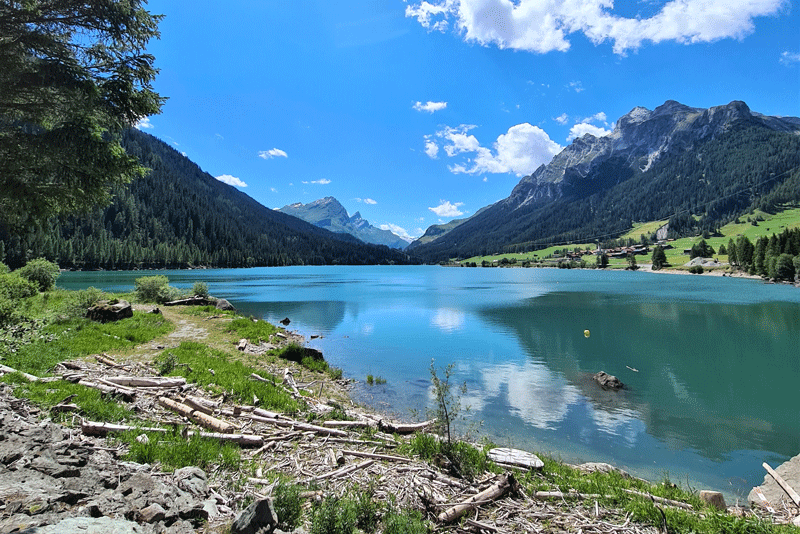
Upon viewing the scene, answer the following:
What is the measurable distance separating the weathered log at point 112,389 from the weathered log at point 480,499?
30.1 feet

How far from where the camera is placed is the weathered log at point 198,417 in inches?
348

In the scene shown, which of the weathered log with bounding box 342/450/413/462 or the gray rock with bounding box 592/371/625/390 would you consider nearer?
the weathered log with bounding box 342/450/413/462

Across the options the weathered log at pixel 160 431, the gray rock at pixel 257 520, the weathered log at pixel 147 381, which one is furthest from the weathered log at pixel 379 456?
the weathered log at pixel 147 381

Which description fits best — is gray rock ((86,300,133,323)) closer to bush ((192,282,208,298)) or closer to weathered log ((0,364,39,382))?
weathered log ((0,364,39,382))

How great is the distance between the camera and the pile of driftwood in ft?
19.8

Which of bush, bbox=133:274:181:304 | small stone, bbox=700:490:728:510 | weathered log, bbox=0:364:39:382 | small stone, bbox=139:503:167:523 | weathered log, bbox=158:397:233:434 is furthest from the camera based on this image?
bush, bbox=133:274:181:304

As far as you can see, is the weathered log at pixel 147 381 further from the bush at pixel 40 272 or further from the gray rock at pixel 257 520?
the bush at pixel 40 272

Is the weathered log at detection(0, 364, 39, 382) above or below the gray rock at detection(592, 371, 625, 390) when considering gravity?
above

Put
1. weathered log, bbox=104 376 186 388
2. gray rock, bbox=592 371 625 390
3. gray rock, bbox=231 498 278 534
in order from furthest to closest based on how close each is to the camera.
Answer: gray rock, bbox=592 371 625 390 → weathered log, bbox=104 376 186 388 → gray rock, bbox=231 498 278 534

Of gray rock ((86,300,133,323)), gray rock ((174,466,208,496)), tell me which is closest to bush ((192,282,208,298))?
gray rock ((86,300,133,323))

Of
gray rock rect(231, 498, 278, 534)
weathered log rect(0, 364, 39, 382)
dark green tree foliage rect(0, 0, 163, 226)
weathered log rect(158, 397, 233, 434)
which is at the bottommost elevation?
weathered log rect(158, 397, 233, 434)

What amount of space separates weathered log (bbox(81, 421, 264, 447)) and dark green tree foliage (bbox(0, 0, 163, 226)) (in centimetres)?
557

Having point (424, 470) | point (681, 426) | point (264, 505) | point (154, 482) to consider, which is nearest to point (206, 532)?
point (264, 505)

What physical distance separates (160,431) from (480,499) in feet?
22.6
